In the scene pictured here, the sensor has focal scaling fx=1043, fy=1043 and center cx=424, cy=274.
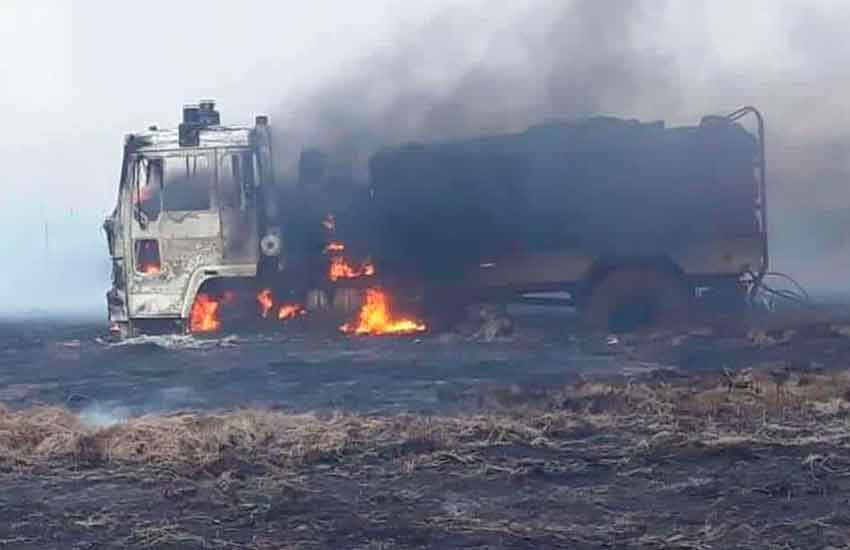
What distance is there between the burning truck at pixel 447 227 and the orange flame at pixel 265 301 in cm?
2

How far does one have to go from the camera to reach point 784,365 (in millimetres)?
11383

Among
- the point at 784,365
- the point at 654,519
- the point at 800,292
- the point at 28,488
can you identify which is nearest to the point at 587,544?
the point at 654,519

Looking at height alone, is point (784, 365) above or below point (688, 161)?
below

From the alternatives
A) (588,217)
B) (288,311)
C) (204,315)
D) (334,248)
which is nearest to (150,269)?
(204,315)

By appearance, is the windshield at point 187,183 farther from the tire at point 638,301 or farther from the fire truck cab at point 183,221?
the tire at point 638,301

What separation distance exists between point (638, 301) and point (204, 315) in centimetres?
736

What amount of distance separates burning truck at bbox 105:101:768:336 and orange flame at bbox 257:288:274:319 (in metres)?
0.02

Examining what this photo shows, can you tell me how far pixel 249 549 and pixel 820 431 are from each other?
4.09 meters

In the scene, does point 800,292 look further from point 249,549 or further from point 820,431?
point 249,549

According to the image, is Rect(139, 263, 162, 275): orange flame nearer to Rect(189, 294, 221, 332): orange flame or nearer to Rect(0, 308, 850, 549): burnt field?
Rect(189, 294, 221, 332): orange flame

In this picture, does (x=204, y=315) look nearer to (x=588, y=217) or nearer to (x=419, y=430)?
(x=588, y=217)

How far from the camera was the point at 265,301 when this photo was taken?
17938mm

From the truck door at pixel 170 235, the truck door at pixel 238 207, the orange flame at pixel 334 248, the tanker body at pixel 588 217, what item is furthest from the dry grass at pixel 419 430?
the orange flame at pixel 334 248

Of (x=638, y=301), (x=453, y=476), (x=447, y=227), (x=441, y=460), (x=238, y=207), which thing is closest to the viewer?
(x=453, y=476)
